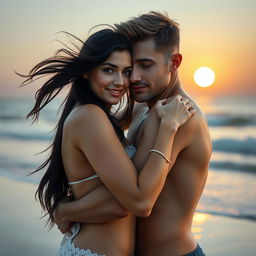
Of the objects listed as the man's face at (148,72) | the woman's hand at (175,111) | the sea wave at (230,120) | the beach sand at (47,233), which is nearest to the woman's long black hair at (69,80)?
the man's face at (148,72)

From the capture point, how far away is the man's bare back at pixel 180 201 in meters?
2.97

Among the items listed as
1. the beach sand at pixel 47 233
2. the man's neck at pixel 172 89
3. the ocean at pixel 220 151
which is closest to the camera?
the man's neck at pixel 172 89

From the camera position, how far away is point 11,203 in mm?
6965

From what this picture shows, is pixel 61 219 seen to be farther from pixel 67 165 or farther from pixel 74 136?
pixel 74 136

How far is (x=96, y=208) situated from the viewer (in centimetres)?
282

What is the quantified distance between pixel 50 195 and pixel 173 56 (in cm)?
109

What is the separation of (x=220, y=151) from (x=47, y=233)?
26.7 feet

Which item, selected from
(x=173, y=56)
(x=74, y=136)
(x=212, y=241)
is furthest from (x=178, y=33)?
(x=212, y=241)

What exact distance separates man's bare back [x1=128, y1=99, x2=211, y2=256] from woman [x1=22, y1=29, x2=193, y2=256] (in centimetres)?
13

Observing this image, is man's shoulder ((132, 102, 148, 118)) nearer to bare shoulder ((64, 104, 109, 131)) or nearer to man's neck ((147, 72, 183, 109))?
man's neck ((147, 72, 183, 109))

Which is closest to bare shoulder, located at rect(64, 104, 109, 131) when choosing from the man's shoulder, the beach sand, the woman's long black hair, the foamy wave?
the woman's long black hair

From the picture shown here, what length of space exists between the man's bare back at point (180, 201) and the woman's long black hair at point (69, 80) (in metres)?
0.36

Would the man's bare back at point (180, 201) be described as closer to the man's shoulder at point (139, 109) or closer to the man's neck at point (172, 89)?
the man's neck at point (172, 89)

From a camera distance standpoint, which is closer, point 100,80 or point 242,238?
point 100,80
